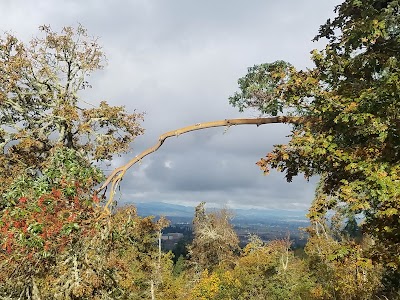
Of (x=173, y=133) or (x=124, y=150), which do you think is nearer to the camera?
(x=173, y=133)

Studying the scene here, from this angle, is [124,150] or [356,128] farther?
[124,150]

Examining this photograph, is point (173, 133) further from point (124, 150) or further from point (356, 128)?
point (124, 150)

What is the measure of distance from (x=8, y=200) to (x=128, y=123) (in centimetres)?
1078

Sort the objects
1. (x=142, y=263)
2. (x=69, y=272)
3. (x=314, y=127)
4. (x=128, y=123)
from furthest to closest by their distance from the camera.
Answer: (x=142, y=263)
(x=128, y=123)
(x=314, y=127)
(x=69, y=272)

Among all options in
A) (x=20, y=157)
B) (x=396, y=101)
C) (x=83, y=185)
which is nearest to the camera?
(x=83, y=185)

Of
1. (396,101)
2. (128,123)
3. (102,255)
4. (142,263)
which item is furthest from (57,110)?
(142,263)

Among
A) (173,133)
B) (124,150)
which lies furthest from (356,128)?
(124,150)

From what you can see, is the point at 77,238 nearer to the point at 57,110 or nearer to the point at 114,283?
the point at 114,283

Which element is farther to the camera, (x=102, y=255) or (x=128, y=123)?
(x=128, y=123)

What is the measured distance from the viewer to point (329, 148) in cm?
753

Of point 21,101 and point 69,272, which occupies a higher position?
point 21,101

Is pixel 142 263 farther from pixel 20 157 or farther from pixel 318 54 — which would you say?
pixel 318 54

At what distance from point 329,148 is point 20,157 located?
12.5 m

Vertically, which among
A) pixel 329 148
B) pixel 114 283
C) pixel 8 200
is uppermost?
pixel 329 148
